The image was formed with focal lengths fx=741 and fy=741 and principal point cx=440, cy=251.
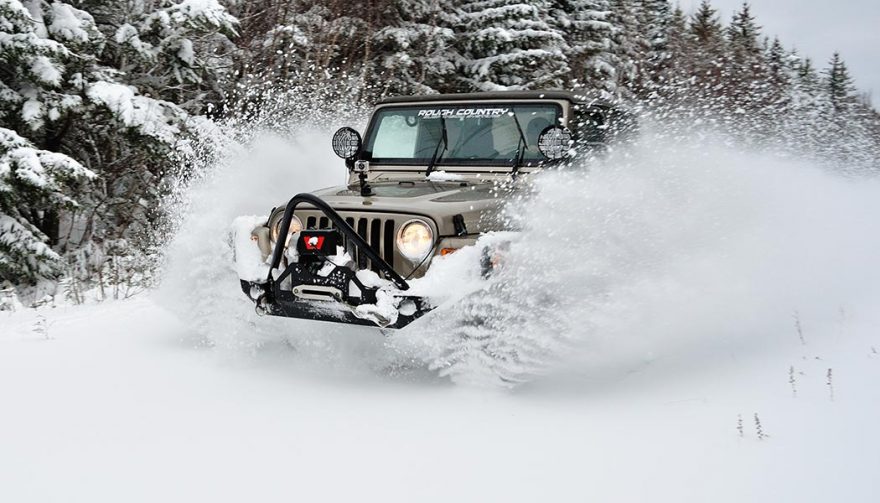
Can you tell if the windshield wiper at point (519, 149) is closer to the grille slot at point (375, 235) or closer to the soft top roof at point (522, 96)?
the soft top roof at point (522, 96)

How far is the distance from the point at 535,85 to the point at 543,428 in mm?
15309

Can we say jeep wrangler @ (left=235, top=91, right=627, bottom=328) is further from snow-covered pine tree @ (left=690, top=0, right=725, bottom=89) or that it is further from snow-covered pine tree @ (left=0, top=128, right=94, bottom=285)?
snow-covered pine tree @ (left=690, top=0, right=725, bottom=89)

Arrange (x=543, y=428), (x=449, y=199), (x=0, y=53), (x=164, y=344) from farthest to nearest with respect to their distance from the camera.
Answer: (x=0, y=53) < (x=164, y=344) < (x=449, y=199) < (x=543, y=428)

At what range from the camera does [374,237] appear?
14.5ft

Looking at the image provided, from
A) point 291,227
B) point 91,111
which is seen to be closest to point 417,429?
point 291,227

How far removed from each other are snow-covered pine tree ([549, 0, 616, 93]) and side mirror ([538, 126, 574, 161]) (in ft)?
57.8

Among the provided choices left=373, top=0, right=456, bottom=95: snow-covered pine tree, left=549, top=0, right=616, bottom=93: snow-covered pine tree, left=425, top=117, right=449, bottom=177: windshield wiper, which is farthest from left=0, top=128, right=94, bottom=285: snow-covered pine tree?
left=549, top=0, right=616, bottom=93: snow-covered pine tree

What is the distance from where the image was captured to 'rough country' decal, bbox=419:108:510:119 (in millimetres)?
5535

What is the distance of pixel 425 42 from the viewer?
1778 centimetres

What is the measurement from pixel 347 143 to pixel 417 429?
3017mm

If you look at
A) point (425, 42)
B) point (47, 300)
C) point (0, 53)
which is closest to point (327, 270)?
point (47, 300)

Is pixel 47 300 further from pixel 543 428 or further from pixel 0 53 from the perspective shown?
pixel 543 428

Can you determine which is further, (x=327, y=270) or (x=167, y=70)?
(x=167, y=70)

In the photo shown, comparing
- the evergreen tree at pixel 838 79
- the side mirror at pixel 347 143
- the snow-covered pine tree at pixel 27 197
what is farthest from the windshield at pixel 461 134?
the evergreen tree at pixel 838 79
